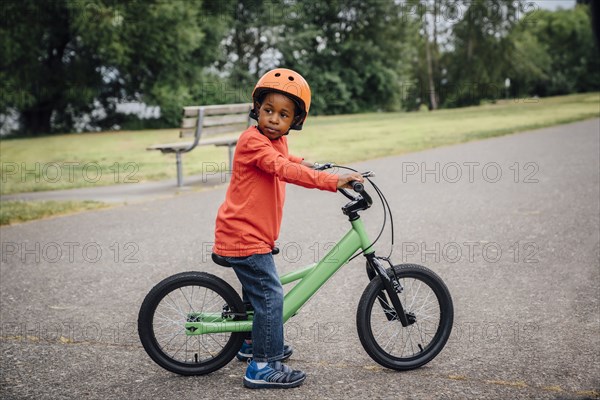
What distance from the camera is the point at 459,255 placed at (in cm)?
608

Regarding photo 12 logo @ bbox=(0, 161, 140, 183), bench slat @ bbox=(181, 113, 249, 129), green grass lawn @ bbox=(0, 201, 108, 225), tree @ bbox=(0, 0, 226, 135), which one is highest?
tree @ bbox=(0, 0, 226, 135)

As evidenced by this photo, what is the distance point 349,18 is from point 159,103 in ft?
80.3

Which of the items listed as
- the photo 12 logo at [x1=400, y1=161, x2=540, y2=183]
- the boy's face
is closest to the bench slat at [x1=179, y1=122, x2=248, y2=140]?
the photo 12 logo at [x1=400, y1=161, x2=540, y2=183]

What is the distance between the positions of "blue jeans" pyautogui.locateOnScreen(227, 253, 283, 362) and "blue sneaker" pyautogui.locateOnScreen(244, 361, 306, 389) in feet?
0.15

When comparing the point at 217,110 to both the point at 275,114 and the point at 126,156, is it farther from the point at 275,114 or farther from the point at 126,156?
the point at 275,114

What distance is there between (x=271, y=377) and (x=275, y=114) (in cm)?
134

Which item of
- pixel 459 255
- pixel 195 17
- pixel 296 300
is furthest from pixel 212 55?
pixel 296 300

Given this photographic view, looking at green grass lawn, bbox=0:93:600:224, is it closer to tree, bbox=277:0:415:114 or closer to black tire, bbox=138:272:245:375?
black tire, bbox=138:272:245:375

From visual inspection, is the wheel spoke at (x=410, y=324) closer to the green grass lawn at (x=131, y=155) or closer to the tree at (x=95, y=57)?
the green grass lawn at (x=131, y=155)

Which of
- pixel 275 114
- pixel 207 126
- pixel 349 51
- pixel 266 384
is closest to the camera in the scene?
pixel 275 114

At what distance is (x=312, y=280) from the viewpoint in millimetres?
3516

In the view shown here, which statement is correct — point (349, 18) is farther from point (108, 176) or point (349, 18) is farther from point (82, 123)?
point (108, 176)

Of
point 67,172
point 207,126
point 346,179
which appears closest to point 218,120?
point 207,126

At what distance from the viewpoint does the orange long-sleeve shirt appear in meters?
3.27
